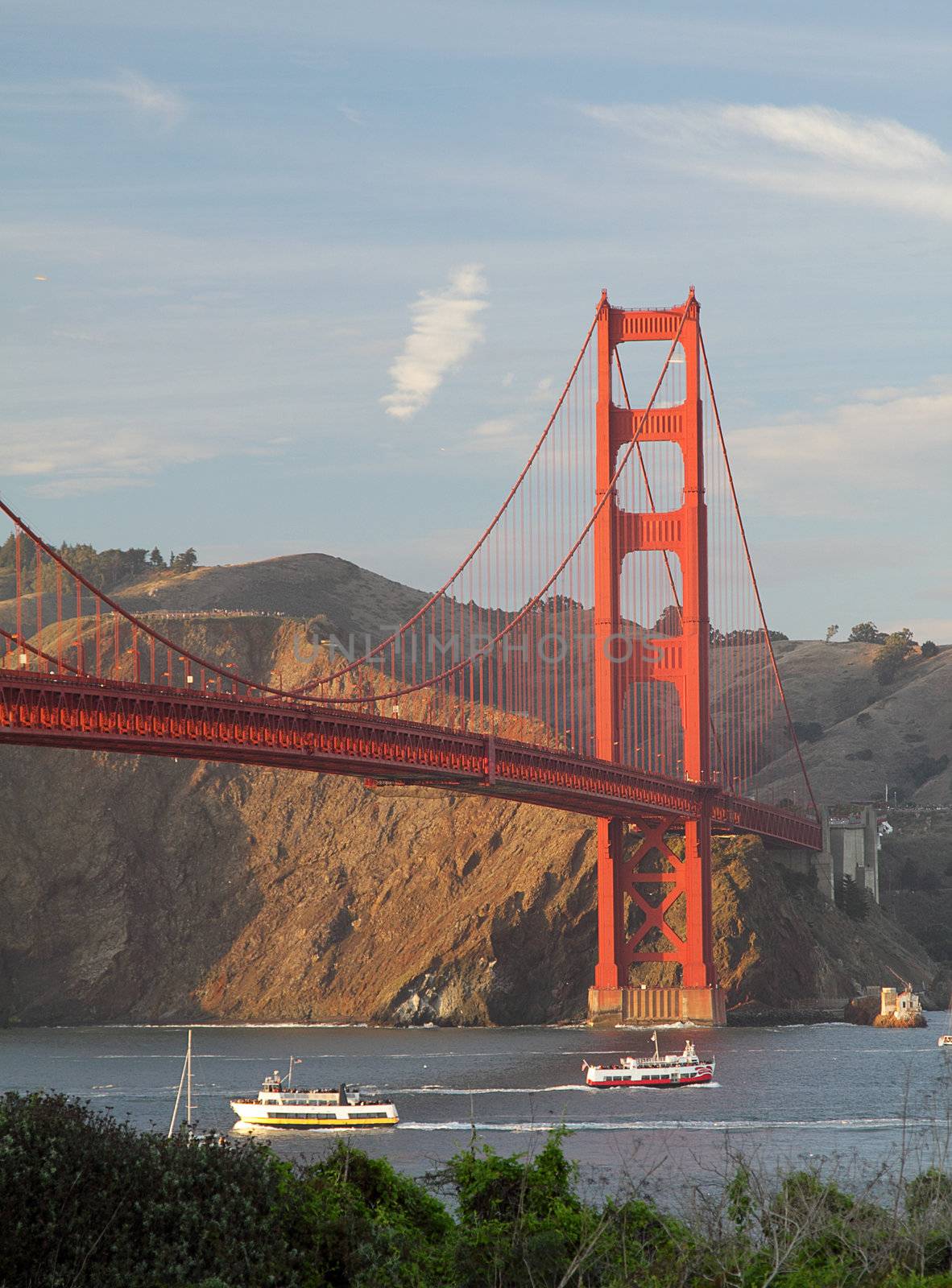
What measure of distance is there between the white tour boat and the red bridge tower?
33.6 meters

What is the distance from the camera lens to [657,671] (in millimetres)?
92375

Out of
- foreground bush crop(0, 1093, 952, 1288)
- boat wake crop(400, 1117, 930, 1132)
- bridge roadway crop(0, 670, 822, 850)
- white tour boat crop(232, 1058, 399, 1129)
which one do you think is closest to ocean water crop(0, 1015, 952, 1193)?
boat wake crop(400, 1117, 930, 1132)

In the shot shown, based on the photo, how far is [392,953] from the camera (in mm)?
110125

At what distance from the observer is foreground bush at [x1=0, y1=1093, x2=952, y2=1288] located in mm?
22453

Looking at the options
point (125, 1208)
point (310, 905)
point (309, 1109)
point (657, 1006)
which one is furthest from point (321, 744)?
point (310, 905)

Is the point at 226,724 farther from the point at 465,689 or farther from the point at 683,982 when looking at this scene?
the point at 465,689

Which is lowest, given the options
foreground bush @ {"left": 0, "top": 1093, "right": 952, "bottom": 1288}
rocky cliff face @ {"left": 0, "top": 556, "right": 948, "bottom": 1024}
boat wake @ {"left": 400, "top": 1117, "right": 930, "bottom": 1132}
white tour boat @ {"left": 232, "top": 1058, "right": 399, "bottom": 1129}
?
foreground bush @ {"left": 0, "top": 1093, "right": 952, "bottom": 1288}

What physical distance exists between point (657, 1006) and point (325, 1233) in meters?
71.4

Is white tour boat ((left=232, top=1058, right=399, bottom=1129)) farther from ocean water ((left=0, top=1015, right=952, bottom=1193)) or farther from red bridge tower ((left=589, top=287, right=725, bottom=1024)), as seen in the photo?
red bridge tower ((left=589, top=287, right=725, bottom=1024))

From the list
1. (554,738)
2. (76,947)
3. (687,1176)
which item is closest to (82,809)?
(76,947)

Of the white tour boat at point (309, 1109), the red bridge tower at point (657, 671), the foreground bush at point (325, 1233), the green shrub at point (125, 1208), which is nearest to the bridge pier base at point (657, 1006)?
the red bridge tower at point (657, 671)

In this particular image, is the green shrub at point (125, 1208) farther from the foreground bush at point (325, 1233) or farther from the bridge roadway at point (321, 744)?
the bridge roadway at point (321, 744)

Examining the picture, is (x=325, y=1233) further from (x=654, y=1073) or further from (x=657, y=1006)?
(x=657, y=1006)

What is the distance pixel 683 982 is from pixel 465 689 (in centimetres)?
4604
